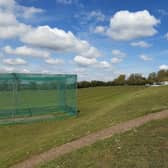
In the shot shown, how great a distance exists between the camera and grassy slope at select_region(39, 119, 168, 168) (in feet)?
12.8

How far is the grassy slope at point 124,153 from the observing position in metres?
3.90

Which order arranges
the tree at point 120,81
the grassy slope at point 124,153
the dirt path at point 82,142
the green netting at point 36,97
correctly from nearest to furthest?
the grassy slope at point 124,153
the dirt path at point 82,142
the green netting at point 36,97
the tree at point 120,81

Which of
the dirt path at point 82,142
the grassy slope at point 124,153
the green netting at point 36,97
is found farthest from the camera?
the green netting at point 36,97

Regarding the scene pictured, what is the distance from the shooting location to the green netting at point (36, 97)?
37.8ft

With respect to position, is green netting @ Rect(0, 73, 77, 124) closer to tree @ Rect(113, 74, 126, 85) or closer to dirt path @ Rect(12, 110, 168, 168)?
dirt path @ Rect(12, 110, 168, 168)

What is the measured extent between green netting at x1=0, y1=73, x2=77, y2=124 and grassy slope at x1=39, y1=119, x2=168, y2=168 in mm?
7008

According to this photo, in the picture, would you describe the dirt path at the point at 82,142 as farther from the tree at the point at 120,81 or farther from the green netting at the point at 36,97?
the tree at the point at 120,81

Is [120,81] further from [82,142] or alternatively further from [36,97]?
[82,142]

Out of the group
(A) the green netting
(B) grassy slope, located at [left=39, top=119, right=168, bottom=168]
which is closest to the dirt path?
(B) grassy slope, located at [left=39, top=119, right=168, bottom=168]

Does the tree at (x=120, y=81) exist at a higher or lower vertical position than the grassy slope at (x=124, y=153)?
higher

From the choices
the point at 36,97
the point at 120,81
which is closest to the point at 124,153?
the point at 36,97

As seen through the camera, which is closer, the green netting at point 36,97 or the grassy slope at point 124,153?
the grassy slope at point 124,153

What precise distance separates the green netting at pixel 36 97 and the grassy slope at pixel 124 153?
7.01 metres

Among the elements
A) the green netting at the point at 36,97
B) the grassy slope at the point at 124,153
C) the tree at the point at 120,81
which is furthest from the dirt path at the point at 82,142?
the tree at the point at 120,81
